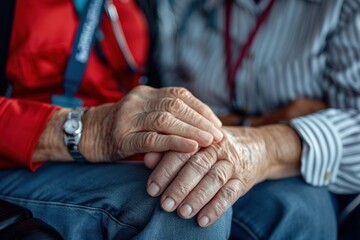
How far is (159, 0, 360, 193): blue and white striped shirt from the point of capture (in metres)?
1.05

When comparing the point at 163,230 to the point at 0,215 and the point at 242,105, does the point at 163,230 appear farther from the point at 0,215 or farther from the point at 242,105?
the point at 242,105

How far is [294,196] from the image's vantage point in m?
1.00

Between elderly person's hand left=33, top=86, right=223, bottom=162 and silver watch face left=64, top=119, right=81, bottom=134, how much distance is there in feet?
0.05

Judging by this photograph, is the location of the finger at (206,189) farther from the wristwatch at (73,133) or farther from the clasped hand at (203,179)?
the wristwatch at (73,133)

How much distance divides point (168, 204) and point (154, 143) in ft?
0.38

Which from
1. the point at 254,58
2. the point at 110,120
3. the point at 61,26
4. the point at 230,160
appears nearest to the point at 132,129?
the point at 110,120

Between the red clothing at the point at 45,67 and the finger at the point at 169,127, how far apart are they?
0.64 ft

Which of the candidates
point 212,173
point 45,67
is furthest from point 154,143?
point 45,67

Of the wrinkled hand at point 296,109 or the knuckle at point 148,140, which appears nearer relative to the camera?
the knuckle at point 148,140

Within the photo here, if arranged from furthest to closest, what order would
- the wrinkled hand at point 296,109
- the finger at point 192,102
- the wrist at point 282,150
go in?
1. the wrinkled hand at point 296,109
2. the wrist at point 282,150
3. the finger at point 192,102

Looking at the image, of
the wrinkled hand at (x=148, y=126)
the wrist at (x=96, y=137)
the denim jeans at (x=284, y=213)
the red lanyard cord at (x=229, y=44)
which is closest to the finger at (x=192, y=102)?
the wrinkled hand at (x=148, y=126)

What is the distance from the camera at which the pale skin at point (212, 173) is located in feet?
2.65

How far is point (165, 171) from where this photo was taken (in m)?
0.83

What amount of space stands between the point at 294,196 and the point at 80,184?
0.44 meters
